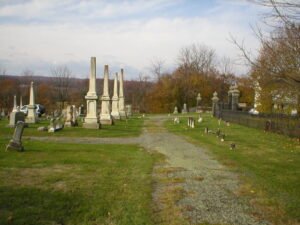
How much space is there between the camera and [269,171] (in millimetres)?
10312

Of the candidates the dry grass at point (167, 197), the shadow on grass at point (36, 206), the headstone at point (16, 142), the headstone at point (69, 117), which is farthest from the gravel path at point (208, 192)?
the headstone at point (69, 117)

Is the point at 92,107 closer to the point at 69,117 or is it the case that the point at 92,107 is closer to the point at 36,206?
the point at 69,117

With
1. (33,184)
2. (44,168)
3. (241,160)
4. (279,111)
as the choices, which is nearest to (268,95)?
(279,111)

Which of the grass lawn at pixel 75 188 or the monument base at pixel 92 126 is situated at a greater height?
the monument base at pixel 92 126

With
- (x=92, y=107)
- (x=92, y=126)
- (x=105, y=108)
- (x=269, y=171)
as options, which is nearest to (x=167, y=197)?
(x=269, y=171)

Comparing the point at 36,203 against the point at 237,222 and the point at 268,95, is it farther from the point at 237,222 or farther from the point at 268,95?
the point at 268,95

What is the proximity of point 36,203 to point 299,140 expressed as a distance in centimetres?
1438

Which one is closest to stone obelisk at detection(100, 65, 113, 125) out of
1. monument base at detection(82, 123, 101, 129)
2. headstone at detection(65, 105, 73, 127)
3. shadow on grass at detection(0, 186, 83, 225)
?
headstone at detection(65, 105, 73, 127)

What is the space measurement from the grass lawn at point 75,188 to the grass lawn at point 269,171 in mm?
2096

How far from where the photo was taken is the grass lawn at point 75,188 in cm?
609

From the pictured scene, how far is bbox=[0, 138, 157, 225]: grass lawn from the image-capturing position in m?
6.09

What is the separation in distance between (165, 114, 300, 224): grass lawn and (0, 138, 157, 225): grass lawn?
6.88 ft

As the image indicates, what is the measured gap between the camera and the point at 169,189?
26.6ft

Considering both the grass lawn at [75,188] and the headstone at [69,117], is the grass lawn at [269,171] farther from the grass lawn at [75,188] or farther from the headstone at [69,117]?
the headstone at [69,117]
